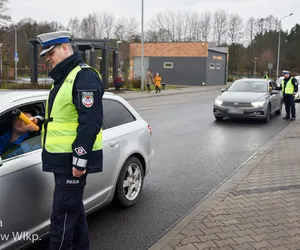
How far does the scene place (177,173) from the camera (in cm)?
647

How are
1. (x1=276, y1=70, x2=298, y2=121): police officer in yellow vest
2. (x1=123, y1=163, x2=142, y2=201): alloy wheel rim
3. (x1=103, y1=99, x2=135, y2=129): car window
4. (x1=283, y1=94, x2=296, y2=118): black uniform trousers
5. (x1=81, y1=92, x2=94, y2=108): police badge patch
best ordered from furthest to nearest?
(x1=283, y1=94, x2=296, y2=118): black uniform trousers < (x1=276, y1=70, x2=298, y2=121): police officer in yellow vest < (x1=123, y1=163, x2=142, y2=201): alloy wheel rim < (x1=103, y1=99, x2=135, y2=129): car window < (x1=81, y1=92, x2=94, y2=108): police badge patch

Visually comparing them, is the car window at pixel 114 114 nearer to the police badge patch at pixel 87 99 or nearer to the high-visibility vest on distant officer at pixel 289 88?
the police badge patch at pixel 87 99

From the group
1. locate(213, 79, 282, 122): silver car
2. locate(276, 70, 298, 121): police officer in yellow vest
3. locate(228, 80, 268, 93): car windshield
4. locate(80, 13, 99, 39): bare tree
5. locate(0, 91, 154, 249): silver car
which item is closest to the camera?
locate(0, 91, 154, 249): silver car

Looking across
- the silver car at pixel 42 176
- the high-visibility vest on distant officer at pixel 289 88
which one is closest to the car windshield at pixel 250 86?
the high-visibility vest on distant officer at pixel 289 88

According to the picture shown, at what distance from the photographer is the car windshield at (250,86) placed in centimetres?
1371

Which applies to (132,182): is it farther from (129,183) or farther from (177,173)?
(177,173)

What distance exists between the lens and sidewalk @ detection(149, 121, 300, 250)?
365cm

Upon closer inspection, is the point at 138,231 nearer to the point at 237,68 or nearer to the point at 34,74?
the point at 34,74

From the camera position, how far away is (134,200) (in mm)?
4824

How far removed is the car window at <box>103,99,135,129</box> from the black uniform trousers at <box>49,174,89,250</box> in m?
1.46

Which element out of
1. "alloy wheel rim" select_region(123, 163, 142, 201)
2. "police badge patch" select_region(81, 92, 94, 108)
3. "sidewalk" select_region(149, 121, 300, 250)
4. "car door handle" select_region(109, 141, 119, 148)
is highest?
"police badge patch" select_region(81, 92, 94, 108)

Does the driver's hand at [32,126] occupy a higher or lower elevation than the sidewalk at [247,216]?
higher

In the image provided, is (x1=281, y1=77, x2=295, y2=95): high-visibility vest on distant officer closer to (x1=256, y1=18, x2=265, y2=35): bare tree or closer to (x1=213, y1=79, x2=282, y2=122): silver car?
(x1=213, y1=79, x2=282, y2=122): silver car

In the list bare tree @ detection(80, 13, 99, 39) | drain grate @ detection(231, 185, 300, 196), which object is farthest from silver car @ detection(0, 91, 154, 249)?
bare tree @ detection(80, 13, 99, 39)
